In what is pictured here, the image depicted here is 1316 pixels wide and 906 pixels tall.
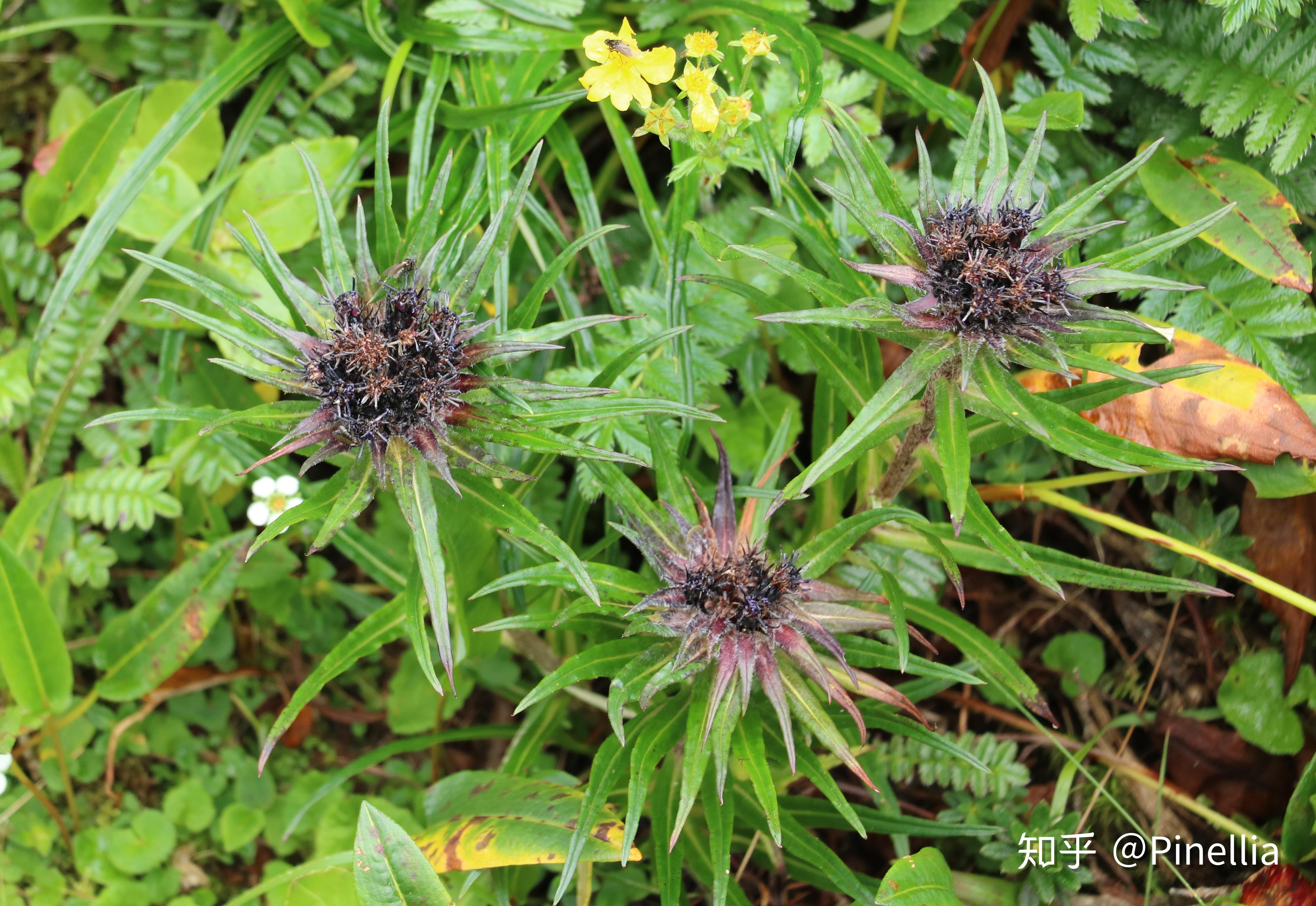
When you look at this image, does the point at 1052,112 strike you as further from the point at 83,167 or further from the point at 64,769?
the point at 64,769

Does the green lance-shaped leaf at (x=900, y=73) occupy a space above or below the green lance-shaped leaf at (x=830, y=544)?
above

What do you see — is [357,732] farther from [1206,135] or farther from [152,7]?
[1206,135]

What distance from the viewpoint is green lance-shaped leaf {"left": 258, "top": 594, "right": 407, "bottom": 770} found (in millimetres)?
1885

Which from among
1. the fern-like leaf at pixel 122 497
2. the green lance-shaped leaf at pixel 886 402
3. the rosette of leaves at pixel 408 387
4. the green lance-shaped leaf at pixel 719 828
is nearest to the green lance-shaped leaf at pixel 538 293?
the rosette of leaves at pixel 408 387

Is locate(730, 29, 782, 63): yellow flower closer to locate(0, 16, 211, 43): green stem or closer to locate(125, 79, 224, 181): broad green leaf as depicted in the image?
locate(125, 79, 224, 181): broad green leaf

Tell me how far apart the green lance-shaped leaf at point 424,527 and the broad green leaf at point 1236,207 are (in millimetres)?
2090

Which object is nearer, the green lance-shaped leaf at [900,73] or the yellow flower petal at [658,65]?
the yellow flower petal at [658,65]

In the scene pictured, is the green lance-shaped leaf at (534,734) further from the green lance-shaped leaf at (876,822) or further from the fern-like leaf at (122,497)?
the fern-like leaf at (122,497)

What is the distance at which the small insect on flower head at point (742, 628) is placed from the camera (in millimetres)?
1768

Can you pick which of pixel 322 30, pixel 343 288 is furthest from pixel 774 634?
pixel 322 30

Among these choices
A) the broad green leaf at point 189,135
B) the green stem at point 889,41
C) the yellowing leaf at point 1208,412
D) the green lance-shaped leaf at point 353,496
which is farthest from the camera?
the broad green leaf at point 189,135

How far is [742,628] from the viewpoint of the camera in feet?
5.91

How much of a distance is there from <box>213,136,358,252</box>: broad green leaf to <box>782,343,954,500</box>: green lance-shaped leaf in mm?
1838

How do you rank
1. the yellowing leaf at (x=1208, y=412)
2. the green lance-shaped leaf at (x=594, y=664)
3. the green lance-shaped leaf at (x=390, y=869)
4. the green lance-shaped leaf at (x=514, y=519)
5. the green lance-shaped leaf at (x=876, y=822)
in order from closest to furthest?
the green lance-shaped leaf at (x=514, y=519), the green lance-shaped leaf at (x=594, y=664), the green lance-shaped leaf at (x=390, y=869), the yellowing leaf at (x=1208, y=412), the green lance-shaped leaf at (x=876, y=822)
